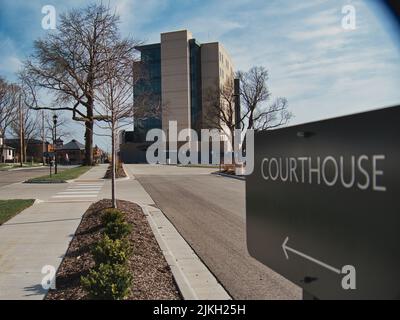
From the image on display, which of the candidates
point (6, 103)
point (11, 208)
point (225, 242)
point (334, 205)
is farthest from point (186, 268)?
point (6, 103)

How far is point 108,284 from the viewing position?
163 inches

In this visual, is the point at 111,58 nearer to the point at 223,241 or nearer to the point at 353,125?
the point at 223,241

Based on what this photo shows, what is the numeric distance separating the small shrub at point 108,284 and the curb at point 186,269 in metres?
0.80

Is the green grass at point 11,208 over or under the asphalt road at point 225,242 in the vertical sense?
over

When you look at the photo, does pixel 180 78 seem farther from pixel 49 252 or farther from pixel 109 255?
pixel 109 255

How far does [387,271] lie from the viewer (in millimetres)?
1248

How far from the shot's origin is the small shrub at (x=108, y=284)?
160 inches

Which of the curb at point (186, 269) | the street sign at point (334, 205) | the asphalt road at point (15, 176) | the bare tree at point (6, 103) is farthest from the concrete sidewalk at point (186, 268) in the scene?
the bare tree at point (6, 103)

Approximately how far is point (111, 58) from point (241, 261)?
24.8 feet

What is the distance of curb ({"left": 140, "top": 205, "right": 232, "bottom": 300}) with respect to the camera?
16.3 ft

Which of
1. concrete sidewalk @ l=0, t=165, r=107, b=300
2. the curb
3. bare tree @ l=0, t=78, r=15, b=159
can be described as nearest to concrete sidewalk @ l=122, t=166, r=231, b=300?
the curb

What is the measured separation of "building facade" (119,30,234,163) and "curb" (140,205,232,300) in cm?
7330

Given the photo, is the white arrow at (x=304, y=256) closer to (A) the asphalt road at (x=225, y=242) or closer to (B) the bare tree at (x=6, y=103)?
(A) the asphalt road at (x=225, y=242)
